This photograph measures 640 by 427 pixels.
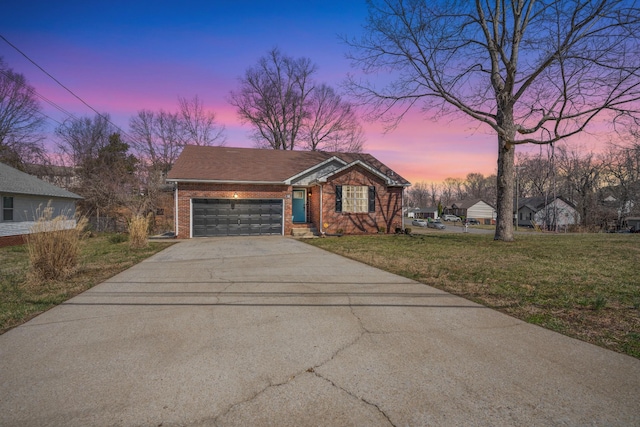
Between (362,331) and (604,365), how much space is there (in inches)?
88.5

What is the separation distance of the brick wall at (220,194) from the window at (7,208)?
775 cm

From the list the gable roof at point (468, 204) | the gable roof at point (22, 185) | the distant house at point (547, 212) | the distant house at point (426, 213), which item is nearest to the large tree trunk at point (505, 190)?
the gable roof at point (22, 185)

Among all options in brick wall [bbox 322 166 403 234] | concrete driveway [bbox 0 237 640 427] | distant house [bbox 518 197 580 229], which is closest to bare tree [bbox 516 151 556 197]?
distant house [bbox 518 197 580 229]

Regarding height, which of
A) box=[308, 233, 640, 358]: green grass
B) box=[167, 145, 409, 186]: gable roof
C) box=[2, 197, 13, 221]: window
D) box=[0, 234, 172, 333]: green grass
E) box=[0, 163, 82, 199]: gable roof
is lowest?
box=[0, 234, 172, 333]: green grass

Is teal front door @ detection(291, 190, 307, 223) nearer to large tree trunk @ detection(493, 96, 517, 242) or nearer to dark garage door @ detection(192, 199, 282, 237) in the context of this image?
dark garage door @ detection(192, 199, 282, 237)

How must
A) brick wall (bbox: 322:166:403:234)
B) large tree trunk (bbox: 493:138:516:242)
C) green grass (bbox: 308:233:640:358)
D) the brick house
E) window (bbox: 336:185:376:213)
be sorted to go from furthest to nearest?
window (bbox: 336:185:376:213), brick wall (bbox: 322:166:403:234), the brick house, large tree trunk (bbox: 493:138:516:242), green grass (bbox: 308:233:640:358)

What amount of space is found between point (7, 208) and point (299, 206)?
14.3 metres

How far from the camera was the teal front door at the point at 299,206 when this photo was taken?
1891 cm

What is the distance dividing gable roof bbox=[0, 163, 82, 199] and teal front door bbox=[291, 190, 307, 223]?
44.2 feet

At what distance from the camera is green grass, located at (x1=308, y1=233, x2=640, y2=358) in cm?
386

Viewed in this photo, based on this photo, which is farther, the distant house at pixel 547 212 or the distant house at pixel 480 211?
the distant house at pixel 480 211

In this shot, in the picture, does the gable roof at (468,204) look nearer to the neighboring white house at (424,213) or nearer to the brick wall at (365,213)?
the neighboring white house at (424,213)

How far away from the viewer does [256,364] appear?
2.91 meters

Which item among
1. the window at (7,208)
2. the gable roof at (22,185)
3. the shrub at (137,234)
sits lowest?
the shrub at (137,234)
